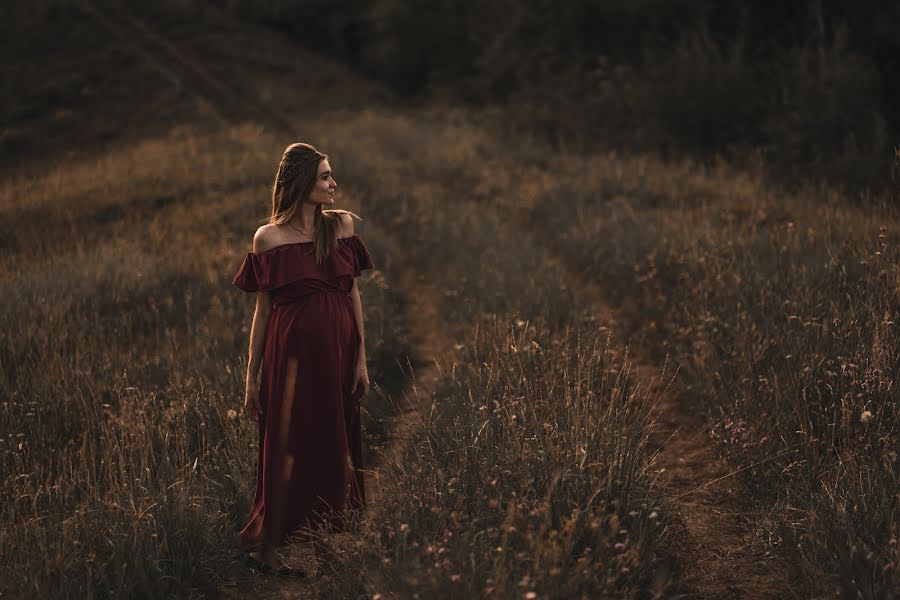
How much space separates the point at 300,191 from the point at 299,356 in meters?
0.77

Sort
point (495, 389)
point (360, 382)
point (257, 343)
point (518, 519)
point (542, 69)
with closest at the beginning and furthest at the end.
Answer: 1. point (518, 519)
2. point (257, 343)
3. point (360, 382)
4. point (495, 389)
5. point (542, 69)

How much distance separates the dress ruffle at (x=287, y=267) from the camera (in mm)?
3328

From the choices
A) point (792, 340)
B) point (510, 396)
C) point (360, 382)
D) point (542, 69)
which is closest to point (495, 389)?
point (510, 396)

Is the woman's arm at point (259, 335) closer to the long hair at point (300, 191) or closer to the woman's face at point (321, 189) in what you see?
the long hair at point (300, 191)

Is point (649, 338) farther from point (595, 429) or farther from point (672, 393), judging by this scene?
point (595, 429)

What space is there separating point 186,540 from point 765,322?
13.0ft

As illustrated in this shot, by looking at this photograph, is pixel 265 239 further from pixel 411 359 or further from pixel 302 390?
pixel 411 359

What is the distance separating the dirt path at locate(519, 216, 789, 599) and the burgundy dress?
153 centimetres

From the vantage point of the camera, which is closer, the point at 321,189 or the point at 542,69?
the point at 321,189

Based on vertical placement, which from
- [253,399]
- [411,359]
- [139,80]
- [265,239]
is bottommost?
[411,359]

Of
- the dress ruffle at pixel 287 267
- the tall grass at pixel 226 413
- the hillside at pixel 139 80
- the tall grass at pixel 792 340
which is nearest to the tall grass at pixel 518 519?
the tall grass at pixel 226 413

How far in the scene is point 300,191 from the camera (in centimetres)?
332

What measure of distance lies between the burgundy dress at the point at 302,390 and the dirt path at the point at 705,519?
1.53 meters

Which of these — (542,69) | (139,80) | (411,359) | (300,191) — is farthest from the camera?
(139,80)
